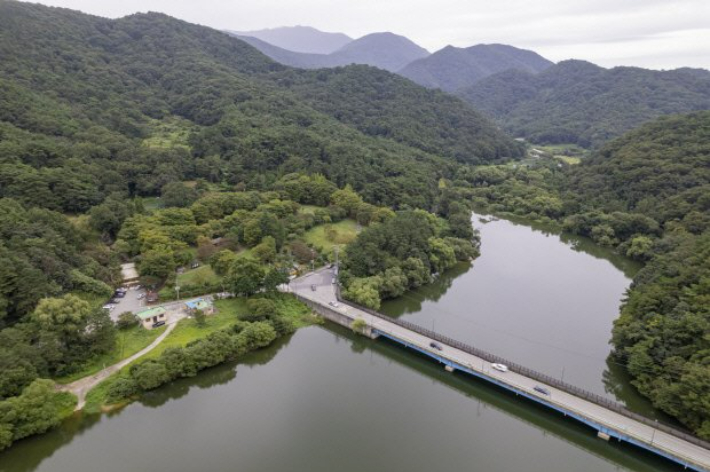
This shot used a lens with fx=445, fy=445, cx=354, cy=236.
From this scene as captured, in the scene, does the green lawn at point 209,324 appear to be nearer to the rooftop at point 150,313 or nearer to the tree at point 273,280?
the tree at point 273,280

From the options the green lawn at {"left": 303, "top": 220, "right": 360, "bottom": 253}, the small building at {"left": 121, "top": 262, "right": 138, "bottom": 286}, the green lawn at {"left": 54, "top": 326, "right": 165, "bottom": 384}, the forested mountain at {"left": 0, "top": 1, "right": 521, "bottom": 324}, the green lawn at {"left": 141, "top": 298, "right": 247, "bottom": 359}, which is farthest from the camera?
the green lawn at {"left": 303, "top": 220, "right": 360, "bottom": 253}

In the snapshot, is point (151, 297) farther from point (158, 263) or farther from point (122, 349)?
point (122, 349)

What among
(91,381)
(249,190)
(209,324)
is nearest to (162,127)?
(249,190)

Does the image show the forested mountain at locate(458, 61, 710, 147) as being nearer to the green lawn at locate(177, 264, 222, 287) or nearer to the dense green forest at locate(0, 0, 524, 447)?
the dense green forest at locate(0, 0, 524, 447)

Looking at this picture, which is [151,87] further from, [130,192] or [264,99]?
[130,192]

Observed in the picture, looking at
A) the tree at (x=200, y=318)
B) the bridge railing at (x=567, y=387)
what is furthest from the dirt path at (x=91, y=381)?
the bridge railing at (x=567, y=387)

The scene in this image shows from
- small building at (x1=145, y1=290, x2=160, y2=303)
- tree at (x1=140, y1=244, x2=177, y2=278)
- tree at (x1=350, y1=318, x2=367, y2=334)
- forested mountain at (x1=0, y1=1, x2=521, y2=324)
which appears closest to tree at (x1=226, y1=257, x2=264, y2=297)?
tree at (x1=140, y1=244, x2=177, y2=278)
